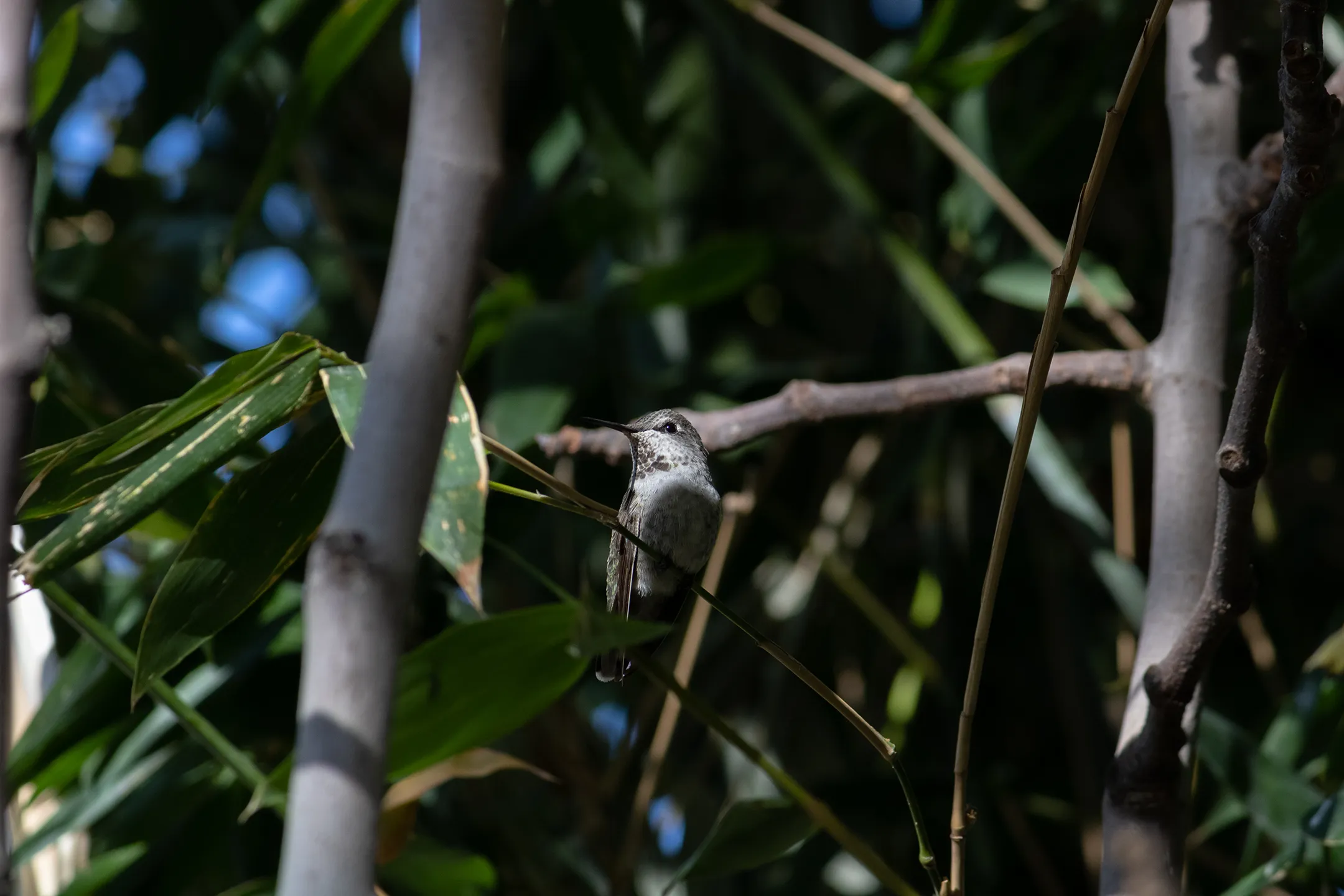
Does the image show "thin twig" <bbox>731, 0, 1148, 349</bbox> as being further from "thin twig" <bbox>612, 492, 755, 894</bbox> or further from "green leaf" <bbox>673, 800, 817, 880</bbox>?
"green leaf" <bbox>673, 800, 817, 880</bbox>

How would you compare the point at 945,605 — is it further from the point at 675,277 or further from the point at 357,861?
the point at 357,861

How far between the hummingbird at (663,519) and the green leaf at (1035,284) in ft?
1.86

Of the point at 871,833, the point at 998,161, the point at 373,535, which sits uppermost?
the point at 998,161

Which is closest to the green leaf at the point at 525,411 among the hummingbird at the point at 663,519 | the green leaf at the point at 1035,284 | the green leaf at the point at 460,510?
the hummingbird at the point at 663,519

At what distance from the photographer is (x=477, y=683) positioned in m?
1.39

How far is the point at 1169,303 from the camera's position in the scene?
1439 mm

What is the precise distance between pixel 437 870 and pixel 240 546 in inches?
29.0

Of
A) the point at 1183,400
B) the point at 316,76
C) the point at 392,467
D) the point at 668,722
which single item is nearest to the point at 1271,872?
the point at 1183,400

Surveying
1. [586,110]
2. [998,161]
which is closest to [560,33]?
[586,110]

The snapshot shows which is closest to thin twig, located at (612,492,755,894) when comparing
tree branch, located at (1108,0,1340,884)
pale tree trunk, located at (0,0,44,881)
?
tree branch, located at (1108,0,1340,884)

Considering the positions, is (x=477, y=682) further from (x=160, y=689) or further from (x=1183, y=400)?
(x=1183, y=400)

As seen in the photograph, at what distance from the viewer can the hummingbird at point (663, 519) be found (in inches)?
73.7

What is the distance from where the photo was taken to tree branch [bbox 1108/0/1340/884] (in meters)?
0.94

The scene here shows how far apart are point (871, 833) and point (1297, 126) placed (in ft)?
5.72
